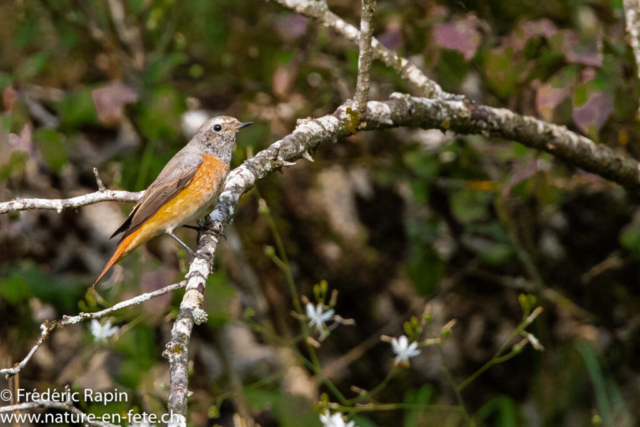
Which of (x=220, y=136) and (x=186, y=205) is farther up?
(x=220, y=136)

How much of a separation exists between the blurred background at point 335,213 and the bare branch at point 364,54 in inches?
38.6

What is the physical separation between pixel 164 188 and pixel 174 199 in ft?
0.31

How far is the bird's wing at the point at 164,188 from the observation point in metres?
3.35

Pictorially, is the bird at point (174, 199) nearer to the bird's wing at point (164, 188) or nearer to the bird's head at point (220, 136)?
the bird's wing at point (164, 188)

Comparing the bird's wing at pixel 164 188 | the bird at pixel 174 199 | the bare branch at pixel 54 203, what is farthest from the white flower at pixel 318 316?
the bare branch at pixel 54 203

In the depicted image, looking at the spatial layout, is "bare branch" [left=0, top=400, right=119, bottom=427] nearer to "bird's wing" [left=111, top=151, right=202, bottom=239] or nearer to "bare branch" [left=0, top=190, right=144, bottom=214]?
"bare branch" [left=0, top=190, right=144, bottom=214]

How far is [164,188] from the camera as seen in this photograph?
3486 mm

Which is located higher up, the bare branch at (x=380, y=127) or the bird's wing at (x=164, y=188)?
the bird's wing at (x=164, y=188)

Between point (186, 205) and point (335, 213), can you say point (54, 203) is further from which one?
point (335, 213)

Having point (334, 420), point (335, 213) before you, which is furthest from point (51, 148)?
point (335, 213)

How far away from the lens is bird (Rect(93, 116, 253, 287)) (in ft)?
11.1

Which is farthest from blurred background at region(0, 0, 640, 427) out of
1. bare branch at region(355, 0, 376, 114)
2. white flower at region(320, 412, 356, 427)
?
bare branch at region(355, 0, 376, 114)

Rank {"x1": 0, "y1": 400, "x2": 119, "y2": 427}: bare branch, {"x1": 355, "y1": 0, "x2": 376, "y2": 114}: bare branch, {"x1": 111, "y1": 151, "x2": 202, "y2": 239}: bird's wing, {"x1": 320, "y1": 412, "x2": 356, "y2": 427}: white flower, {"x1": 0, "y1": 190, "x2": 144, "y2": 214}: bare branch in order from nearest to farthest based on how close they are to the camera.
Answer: {"x1": 0, "y1": 400, "x2": 119, "y2": 427}: bare branch
{"x1": 0, "y1": 190, "x2": 144, "y2": 214}: bare branch
{"x1": 355, "y1": 0, "x2": 376, "y2": 114}: bare branch
{"x1": 320, "y1": 412, "x2": 356, "y2": 427}: white flower
{"x1": 111, "y1": 151, "x2": 202, "y2": 239}: bird's wing

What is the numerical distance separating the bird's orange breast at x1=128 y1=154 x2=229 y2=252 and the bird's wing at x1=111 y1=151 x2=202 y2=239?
0.16 feet
